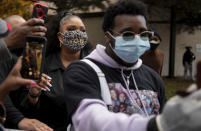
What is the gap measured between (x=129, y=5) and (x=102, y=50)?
377mm

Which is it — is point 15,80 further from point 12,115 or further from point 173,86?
point 173,86

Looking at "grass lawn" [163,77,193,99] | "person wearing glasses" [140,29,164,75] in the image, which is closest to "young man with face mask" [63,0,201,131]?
"person wearing glasses" [140,29,164,75]

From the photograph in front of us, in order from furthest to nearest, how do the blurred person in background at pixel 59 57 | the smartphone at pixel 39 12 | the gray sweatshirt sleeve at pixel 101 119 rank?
the blurred person in background at pixel 59 57, the smartphone at pixel 39 12, the gray sweatshirt sleeve at pixel 101 119

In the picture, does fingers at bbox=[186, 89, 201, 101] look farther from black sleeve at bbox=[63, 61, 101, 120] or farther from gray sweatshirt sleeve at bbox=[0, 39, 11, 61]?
gray sweatshirt sleeve at bbox=[0, 39, 11, 61]

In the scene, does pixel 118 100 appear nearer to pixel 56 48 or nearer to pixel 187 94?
pixel 187 94

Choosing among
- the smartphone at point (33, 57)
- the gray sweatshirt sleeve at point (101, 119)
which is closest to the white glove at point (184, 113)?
the gray sweatshirt sleeve at point (101, 119)

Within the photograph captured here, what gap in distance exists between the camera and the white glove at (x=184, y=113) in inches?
43.8

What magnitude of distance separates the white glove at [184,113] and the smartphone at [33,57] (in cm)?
79

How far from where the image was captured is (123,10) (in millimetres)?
2348

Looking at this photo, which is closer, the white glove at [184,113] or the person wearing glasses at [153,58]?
the white glove at [184,113]

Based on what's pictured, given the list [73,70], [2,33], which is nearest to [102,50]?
[73,70]

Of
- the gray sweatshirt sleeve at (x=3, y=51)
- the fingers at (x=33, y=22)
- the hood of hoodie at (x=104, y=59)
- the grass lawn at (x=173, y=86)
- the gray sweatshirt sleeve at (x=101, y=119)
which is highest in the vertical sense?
the fingers at (x=33, y=22)

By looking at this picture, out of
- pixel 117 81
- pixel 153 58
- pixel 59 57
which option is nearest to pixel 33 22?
pixel 117 81

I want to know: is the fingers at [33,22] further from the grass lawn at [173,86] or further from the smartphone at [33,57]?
the grass lawn at [173,86]
